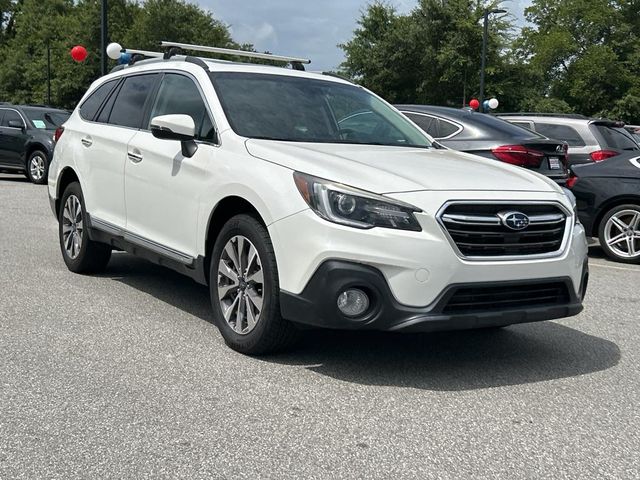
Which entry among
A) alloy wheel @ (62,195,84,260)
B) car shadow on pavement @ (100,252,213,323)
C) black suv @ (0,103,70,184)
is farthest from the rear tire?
black suv @ (0,103,70,184)

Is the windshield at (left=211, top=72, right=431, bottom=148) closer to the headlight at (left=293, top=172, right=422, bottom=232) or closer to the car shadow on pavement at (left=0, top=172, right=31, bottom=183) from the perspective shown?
the headlight at (left=293, top=172, right=422, bottom=232)

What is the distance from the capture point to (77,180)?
6973 millimetres

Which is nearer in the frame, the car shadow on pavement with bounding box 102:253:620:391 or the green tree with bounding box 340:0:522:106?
the car shadow on pavement with bounding box 102:253:620:391

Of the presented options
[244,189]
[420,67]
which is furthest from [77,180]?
[420,67]

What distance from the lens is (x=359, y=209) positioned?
13.6 feet

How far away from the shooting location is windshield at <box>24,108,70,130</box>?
17688mm

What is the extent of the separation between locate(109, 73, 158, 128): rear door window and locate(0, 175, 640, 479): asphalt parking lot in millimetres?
1356

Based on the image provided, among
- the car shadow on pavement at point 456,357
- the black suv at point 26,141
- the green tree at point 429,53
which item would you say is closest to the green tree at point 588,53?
the green tree at point 429,53

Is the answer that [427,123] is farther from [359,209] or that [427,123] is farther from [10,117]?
[10,117]

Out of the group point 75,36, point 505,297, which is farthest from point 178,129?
point 75,36

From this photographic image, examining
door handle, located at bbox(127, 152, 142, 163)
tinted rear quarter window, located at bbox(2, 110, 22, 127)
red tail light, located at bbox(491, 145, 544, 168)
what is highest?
door handle, located at bbox(127, 152, 142, 163)

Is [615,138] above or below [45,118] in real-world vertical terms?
above

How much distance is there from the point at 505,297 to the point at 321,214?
108 cm

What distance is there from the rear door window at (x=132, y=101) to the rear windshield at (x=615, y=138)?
25.9ft
